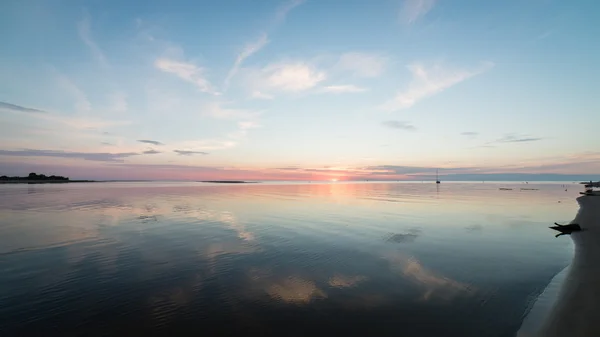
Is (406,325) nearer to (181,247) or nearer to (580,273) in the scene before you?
(580,273)


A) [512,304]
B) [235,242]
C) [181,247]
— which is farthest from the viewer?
[235,242]

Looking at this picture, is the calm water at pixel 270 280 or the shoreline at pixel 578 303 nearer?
the shoreline at pixel 578 303

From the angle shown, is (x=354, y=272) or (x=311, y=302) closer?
(x=311, y=302)

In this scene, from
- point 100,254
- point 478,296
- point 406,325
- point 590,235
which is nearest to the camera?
point 406,325

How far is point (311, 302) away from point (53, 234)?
23.3 meters

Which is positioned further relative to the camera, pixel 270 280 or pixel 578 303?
pixel 270 280

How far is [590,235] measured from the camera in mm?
21984

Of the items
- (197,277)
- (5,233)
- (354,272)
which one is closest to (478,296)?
(354,272)

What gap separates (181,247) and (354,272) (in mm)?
11910

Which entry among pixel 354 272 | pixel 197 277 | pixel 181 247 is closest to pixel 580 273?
pixel 354 272

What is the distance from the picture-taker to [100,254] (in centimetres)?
1680

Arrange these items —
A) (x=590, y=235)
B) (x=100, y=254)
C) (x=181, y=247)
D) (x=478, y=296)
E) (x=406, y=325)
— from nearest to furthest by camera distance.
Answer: (x=406, y=325), (x=478, y=296), (x=100, y=254), (x=181, y=247), (x=590, y=235)

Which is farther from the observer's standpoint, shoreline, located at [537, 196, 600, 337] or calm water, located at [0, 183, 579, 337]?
calm water, located at [0, 183, 579, 337]

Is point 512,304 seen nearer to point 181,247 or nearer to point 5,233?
point 181,247
